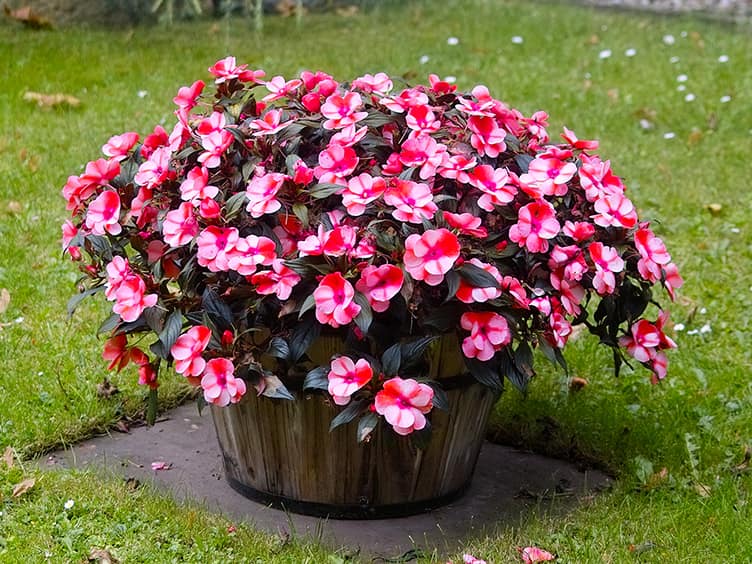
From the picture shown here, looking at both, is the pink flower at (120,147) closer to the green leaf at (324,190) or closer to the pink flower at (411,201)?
the green leaf at (324,190)

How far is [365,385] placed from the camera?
115 inches

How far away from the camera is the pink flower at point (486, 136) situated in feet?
10.6

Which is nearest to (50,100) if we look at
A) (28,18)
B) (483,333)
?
(28,18)

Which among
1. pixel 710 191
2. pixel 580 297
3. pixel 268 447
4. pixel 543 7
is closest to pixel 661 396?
pixel 580 297

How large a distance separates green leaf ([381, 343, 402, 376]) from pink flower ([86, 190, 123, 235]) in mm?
835

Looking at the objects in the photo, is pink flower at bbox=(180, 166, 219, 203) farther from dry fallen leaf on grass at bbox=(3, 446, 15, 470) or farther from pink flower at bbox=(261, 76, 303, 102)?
dry fallen leaf on grass at bbox=(3, 446, 15, 470)

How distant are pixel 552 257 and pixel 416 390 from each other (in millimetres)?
545

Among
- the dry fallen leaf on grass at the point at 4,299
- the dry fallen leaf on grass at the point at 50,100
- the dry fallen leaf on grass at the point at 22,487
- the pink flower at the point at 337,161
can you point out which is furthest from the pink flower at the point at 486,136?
the dry fallen leaf on grass at the point at 50,100

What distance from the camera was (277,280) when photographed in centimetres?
292

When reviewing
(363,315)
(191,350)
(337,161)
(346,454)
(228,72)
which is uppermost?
(228,72)

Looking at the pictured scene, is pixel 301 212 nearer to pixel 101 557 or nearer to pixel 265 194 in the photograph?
pixel 265 194

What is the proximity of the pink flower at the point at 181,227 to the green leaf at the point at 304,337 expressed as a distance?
14.9 inches

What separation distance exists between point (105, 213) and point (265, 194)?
0.50 meters

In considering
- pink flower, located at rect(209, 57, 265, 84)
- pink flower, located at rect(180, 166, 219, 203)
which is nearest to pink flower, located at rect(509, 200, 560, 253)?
pink flower, located at rect(180, 166, 219, 203)
